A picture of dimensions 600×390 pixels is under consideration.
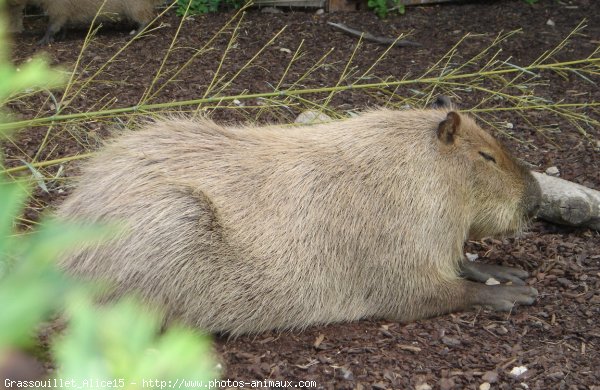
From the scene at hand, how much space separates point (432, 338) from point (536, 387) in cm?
55

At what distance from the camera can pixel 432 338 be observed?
365cm

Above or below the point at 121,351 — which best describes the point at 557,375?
below

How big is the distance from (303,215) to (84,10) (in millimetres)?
5008

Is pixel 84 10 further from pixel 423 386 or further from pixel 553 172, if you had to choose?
pixel 423 386

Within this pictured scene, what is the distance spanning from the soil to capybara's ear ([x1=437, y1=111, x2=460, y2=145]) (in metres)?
0.86

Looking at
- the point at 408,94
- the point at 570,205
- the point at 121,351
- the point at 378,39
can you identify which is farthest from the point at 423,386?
the point at 378,39

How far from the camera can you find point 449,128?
12.5 ft

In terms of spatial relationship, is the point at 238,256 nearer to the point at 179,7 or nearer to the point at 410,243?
the point at 410,243

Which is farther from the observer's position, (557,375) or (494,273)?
(494,273)

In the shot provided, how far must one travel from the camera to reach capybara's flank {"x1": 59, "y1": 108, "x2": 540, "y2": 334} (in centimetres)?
342

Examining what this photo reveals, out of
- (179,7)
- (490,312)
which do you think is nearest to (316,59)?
(179,7)

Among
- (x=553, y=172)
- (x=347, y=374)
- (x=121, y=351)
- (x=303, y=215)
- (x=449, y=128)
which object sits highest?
(x=121, y=351)

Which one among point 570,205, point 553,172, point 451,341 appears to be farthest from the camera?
point 553,172

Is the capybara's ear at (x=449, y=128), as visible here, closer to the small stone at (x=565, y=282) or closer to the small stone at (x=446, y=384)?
the small stone at (x=565, y=282)
